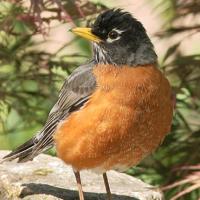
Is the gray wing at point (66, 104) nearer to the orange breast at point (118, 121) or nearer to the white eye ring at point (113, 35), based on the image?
the orange breast at point (118, 121)

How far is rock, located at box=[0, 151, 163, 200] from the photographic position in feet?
21.2

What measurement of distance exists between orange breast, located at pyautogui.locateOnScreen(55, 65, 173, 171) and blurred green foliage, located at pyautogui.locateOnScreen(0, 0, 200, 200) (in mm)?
797

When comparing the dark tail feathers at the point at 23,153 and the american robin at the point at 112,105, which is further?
the dark tail feathers at the point at 23,153

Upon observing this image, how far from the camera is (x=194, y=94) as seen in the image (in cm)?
729

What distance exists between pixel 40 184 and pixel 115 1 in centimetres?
182

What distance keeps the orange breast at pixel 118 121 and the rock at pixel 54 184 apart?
309 millimetres

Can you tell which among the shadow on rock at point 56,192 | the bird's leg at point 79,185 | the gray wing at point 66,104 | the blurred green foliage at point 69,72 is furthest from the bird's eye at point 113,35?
the shadow on rock at point 56,192

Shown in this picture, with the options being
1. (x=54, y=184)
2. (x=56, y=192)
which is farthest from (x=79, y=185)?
(x=54, y=184)

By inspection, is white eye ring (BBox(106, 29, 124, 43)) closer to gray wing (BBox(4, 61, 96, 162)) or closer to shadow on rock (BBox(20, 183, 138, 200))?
gray wing (BBox(4, 61, 96, 162))

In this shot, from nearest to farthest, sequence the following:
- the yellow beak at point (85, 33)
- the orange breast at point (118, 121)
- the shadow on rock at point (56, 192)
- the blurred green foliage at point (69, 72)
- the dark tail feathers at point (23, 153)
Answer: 1. the orange breast at point (118, 121)
2. the yellow beak at point (85, 33)
3. the shadow on rock at point (56, 192)
4. the dark tail feathers at point (23, 153)
5. the blurred green foliage at point (69, 72)

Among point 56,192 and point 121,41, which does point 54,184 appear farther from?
point 121,41

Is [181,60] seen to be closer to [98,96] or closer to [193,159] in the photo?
[193,159]

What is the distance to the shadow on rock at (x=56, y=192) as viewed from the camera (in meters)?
6.46

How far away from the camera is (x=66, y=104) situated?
6.46 m
